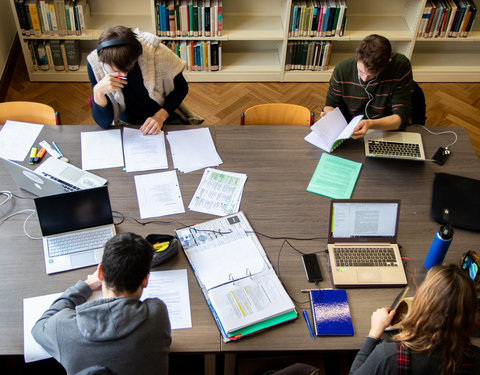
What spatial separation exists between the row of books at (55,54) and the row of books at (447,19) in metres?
2.95

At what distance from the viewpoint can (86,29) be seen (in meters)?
3.78

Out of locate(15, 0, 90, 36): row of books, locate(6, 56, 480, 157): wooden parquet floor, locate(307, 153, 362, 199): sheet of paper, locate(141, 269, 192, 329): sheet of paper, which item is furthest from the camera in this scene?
locate(6, 56, 480, 157): wooden parquet floor

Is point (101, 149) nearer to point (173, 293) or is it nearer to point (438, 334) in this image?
point (173, 293)

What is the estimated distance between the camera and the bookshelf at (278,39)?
387 centimetres

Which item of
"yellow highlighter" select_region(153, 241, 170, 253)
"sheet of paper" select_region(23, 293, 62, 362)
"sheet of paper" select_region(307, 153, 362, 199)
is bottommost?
"sheet of paper" select_region(23, 293, 62, 362)

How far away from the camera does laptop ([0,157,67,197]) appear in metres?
1.97

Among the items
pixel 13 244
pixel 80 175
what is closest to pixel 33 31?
pixel 80 175

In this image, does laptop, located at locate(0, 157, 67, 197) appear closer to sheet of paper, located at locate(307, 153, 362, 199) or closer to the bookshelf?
Result: sheet of paper, located at locate(307, 153, 362, 199)

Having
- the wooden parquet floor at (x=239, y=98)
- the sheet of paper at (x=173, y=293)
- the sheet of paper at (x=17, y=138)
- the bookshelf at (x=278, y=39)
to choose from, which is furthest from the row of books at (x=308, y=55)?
the sheet of paper at (x=173, y=293)

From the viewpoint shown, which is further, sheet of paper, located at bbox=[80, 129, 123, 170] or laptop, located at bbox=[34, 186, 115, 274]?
sheet of paper, located at bbox=[80, 129, 123, 170]

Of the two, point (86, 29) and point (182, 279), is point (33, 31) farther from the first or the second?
point (182, 279)

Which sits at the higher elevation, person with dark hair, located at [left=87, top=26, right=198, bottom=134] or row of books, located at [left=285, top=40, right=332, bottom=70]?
person with dark hair, located at [left=87, top=26, right=198, bottom=134]

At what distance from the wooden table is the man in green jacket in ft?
0.47

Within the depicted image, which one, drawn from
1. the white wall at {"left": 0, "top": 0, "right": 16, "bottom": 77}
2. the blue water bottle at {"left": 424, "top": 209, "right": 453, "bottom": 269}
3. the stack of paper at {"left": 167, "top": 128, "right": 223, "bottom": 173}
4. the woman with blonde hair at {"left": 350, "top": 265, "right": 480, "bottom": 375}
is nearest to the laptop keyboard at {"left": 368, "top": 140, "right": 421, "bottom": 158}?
the blue water bottle at {"left": 424, "top": 209, "right": 453, "bottom": 269}
